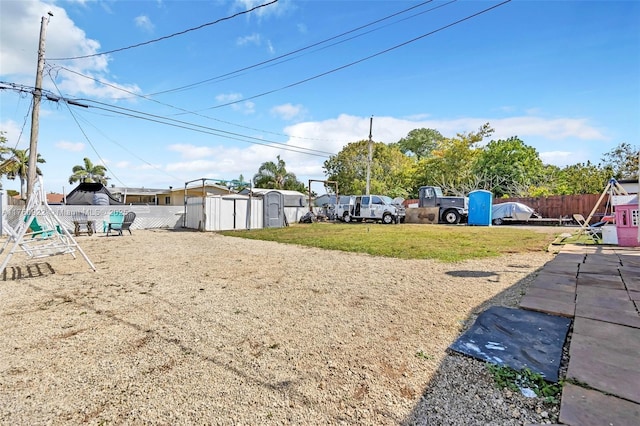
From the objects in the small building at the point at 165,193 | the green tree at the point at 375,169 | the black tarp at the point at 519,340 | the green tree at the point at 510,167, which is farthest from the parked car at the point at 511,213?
the small building at the point at 165,193

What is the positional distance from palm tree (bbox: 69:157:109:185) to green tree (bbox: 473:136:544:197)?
149 feet

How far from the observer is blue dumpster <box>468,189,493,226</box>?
53.7 feet

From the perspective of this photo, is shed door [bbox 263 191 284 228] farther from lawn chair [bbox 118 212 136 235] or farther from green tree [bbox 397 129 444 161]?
green tree [bbox 397 129 444 161]

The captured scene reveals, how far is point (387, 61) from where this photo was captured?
10.9 metres

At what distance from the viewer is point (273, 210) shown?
16984 millimetres

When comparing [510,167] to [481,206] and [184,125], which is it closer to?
[481,206]

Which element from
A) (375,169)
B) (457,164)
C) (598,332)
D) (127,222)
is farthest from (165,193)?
A: (598,332)

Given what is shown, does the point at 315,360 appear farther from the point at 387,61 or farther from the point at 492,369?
the point at 387,61

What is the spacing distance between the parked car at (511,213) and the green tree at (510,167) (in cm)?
983

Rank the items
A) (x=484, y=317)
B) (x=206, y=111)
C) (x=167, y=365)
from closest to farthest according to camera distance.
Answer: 1. (x=167, y=365)
2. (x=484, y=317)
3. (x=206, y=111)

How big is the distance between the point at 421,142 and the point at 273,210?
34.7m

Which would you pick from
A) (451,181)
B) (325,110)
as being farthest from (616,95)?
(451,181)

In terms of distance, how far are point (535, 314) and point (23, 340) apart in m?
4.78

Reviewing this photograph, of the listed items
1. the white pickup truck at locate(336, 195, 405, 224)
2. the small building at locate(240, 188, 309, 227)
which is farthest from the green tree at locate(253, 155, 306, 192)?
the white pickup truck at locate(336, 195, 405, 224)
